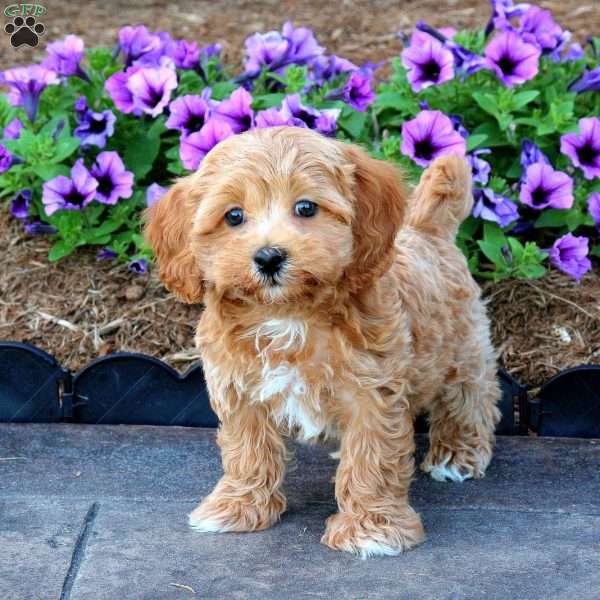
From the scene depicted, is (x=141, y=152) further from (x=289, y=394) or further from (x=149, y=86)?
(x=289, y=394)

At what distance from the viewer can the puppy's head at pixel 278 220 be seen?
12.3 feet

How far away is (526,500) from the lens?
4820mm

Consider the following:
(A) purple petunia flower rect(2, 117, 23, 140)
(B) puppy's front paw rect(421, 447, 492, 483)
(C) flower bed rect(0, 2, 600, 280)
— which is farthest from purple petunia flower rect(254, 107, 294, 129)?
(B) puppy's front paw rect(421, 447, 492, 483)

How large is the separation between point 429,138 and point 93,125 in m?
1.86

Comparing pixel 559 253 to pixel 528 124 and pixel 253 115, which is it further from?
pixel 253 115

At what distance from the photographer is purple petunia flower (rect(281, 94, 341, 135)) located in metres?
5.87

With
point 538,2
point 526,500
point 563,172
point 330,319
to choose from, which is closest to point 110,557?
point 330,319

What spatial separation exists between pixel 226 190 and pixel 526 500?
1966mm

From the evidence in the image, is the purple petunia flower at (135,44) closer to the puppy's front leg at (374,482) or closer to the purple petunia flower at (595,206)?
the purple petunia flower at (595,206)

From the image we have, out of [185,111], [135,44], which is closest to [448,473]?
[185,111]

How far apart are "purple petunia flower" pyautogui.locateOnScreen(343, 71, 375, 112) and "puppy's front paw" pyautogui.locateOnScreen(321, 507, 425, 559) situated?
2.66 metres

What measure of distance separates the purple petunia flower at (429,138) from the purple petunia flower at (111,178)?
1.48 meters

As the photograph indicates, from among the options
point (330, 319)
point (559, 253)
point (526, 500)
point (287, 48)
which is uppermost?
point (287, 48)

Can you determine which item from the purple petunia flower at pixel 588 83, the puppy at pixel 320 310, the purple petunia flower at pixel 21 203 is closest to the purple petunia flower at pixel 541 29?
the purple petunia flower at pixel 588 83
